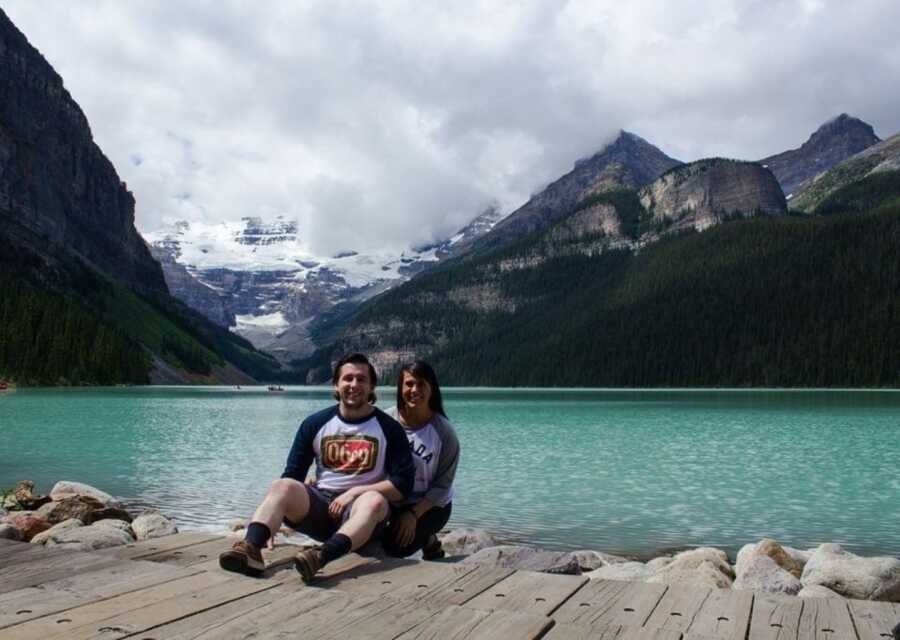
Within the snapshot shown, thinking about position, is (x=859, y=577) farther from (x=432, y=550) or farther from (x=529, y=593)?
(x=529, y=593)

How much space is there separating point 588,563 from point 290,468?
26.9 feet

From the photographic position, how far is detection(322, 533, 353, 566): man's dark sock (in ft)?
26.8

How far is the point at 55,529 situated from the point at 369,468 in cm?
871

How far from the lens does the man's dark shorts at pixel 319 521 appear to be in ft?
31.3

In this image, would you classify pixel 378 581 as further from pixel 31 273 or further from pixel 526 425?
pixel 31 273

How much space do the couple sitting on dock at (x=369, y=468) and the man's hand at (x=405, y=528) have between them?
0.01m

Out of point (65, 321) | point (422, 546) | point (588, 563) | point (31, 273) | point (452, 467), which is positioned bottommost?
point (588, 563)

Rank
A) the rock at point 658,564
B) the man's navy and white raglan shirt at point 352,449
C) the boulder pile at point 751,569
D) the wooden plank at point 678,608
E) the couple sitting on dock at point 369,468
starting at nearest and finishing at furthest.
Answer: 1. the wooden plank at point 678,608
2. the couple sitting on dock at point 369,468
3. the man's navy and white raglan shirt at point 352,449
4. the boulder pile at point 751,569
5. the rock at point 658,564

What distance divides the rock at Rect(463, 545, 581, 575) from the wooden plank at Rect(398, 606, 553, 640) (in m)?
4.27

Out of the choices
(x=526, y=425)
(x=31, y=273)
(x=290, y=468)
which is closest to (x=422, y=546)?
(x=290, y=468)

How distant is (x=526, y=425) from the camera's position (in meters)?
68.8

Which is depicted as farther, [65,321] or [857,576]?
Result: [65,321]

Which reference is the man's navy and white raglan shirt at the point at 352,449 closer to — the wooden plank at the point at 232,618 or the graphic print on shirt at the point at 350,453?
the graphic print on shirt at the point at 350,453

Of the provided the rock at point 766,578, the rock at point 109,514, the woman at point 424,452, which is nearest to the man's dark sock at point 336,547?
the woman at point 424,452
